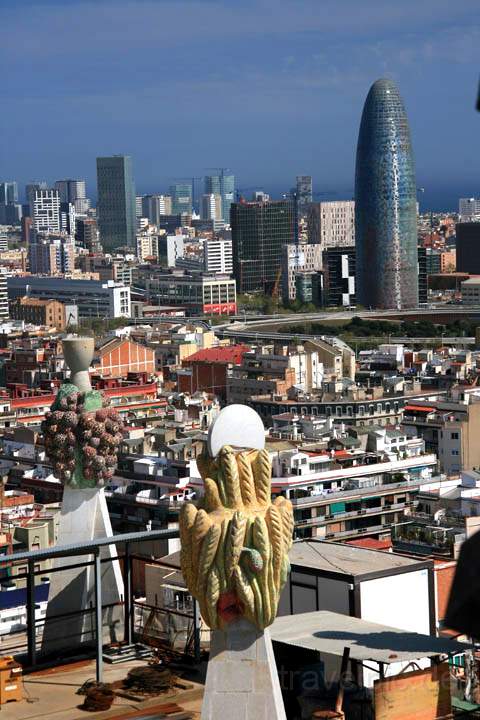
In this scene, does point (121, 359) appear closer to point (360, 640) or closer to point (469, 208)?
point (360, 640)

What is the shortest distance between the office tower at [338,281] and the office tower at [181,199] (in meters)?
73.2

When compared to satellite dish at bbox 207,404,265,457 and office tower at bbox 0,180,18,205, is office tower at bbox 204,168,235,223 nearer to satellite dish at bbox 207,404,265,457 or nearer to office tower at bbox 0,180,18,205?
office tower at bbox 0,180,18,205

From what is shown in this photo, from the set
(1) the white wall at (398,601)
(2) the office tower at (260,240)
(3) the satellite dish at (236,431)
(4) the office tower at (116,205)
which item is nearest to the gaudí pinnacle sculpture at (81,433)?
(1) the white wall at (398,601)

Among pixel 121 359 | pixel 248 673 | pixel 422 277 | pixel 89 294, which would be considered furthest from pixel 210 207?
pixel 248 673

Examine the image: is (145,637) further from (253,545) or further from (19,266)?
(19,266)

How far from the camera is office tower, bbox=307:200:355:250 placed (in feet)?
341

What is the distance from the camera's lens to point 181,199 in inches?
6427

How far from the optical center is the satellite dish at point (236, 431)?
18.0 feet

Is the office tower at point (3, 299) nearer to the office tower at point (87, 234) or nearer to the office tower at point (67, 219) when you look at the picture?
the office tower at point (87, 234)

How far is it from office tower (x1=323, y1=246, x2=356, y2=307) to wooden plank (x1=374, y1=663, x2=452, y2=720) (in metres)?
69.2

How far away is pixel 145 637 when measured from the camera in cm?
702

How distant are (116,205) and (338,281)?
164 ft

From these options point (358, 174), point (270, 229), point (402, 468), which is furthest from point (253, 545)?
point (270, 229)

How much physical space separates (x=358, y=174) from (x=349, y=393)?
43020mm
